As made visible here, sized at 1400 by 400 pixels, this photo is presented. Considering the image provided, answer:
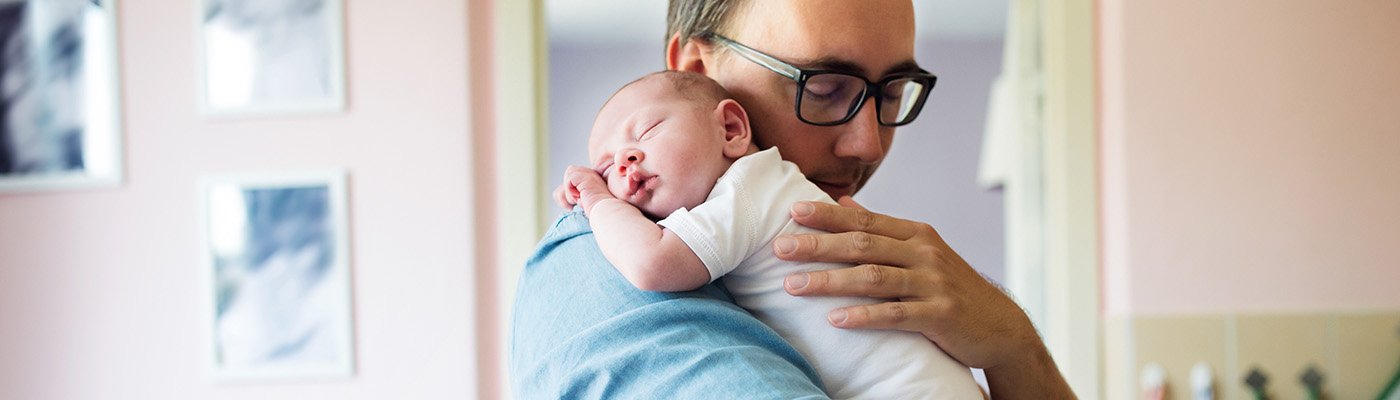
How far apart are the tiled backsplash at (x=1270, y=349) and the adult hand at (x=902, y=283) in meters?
1.95

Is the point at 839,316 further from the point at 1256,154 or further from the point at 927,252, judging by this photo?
the point at 1256,154

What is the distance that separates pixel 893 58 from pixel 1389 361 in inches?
90.5

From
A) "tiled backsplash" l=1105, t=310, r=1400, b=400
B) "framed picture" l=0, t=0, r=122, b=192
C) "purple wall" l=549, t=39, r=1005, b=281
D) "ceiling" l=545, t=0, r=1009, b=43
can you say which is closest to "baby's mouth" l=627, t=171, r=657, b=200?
"tiled backsplash" l=1105, t=310, r=1400, b=400

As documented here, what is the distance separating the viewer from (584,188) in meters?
0.88

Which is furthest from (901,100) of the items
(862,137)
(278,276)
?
(278,276)

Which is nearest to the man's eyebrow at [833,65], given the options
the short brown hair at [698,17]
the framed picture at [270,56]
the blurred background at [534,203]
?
the short brown hair at [698,17]

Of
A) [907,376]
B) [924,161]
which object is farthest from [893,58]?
[924,161]

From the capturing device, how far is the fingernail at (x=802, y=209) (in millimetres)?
Result: 811

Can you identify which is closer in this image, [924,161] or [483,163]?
[483,163]

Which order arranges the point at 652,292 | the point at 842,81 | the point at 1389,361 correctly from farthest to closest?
the point at 1389,361, the point at 842,81, the point at 652,292

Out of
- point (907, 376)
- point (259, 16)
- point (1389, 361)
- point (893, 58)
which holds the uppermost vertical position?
point (259, 16)

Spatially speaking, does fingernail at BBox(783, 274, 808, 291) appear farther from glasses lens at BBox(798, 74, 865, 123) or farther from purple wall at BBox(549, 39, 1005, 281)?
purple wall at BBox(549, 39, 1005, 281)

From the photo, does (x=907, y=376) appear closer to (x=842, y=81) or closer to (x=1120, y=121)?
(x=842, y=81)

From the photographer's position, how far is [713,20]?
1.04 metres
